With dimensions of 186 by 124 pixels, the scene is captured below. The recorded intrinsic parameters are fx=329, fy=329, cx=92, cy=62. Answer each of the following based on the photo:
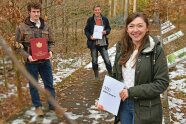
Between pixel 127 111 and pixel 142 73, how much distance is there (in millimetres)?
481

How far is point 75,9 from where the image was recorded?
16.0 metres

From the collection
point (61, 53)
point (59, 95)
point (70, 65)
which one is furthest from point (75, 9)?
point (59, 95)

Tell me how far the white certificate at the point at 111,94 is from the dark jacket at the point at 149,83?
0.18 meters

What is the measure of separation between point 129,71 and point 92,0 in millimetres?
18001

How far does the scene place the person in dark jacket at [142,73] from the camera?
3.10 meters

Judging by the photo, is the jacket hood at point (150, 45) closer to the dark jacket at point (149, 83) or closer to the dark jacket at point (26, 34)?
the dark jacket at point (149, 83)

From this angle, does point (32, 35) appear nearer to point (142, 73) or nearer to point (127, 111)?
point (127, 111)

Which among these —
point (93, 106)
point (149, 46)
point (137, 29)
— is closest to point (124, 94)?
point (149, 46)

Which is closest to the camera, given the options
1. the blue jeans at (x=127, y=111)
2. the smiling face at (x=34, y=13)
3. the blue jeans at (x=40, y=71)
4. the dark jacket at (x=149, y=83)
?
the dark jacket at (x=149, y=83)

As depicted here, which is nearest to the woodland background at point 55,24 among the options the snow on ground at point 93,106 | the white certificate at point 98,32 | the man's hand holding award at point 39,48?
the snow on ground at point 93,106

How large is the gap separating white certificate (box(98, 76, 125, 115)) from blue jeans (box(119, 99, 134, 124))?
0.22 feet

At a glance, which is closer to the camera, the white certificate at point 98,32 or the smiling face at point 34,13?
the smiling face at point 34,13

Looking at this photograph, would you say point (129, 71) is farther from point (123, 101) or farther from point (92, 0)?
point (92, 0)

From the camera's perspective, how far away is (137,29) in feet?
10.4
